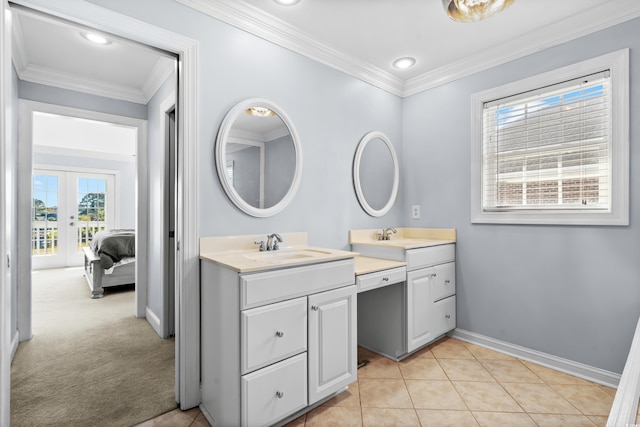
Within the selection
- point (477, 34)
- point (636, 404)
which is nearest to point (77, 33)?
point (477, 34)

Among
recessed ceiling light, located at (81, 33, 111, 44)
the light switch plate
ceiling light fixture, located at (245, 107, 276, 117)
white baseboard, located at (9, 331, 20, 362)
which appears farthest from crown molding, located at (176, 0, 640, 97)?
white baseboard, located at (9, 331, 20, 362)

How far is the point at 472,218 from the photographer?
9.14 ft

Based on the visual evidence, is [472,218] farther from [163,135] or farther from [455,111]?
[163,135]

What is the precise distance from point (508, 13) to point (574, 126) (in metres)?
0.92

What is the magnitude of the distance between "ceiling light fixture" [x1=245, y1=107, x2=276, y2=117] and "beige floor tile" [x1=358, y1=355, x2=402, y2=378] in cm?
196

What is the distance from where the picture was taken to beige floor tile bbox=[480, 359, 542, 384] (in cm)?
218

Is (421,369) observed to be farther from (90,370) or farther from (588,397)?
(90,370)

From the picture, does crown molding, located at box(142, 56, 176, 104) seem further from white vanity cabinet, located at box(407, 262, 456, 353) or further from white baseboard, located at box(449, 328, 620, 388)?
white baseboard, located at box(449, 328, 620, 388)

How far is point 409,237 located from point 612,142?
1691mm

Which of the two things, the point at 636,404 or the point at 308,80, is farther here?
the point at 308,80

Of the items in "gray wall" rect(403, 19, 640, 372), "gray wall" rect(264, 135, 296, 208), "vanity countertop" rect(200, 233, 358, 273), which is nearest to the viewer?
"vanity countertop" rect(200, 233, 358, 273)

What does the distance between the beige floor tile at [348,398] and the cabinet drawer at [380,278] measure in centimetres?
64

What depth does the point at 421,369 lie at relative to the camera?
2332 millimetres

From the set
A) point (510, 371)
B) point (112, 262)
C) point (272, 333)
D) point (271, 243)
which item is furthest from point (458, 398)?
point (112, 262)
